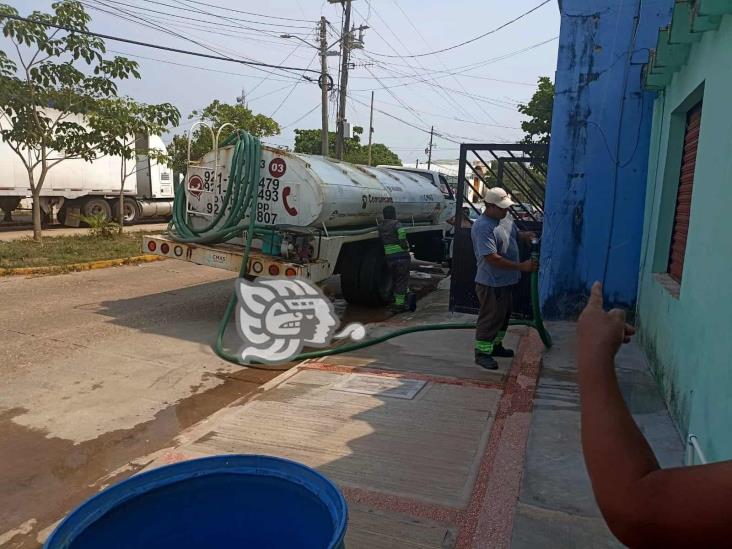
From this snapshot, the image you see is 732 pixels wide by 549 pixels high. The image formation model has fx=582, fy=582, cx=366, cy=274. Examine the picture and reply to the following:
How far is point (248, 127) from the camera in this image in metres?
23.0

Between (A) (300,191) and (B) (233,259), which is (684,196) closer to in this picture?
(A) (300,191)

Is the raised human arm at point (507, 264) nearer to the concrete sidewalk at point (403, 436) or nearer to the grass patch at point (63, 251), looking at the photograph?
the concrete sidewalk at point (403, 436)

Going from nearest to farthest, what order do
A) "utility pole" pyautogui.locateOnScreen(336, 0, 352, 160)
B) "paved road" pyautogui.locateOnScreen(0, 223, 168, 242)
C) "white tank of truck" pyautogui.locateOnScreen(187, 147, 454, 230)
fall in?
"white tank of truck" pyautogui.locateOnScreen(187, 147, 454, 230) < "paved road" pyautogui.locateOnScreen(0, 223, 168, 242) < "utility pole" pyautogui.locateOnScreen(336, 0, 352, 160)

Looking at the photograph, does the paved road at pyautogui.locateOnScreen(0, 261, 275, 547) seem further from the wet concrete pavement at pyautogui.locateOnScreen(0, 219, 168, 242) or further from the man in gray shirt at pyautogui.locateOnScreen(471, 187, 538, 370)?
the wet concrete pavement at pyautogui.locateOnScreen(0, 219, 168, 242)

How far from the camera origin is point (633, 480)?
967mm

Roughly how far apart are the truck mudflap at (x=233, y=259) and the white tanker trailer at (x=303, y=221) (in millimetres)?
11

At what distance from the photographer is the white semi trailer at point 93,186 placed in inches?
605

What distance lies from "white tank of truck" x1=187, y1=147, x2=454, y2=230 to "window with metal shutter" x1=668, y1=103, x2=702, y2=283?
3.68m

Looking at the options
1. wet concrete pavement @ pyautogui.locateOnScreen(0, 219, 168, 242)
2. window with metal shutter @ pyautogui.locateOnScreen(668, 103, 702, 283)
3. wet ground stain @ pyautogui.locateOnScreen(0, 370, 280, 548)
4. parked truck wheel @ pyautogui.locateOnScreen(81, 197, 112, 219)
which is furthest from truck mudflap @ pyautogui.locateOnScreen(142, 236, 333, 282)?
parked truck wheel @ pyautogui.locateOnScreen(81, 197, 112, 219)

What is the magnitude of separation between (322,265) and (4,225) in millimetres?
14346

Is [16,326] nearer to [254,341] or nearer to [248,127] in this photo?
[254,341]

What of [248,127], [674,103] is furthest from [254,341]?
[248,127]

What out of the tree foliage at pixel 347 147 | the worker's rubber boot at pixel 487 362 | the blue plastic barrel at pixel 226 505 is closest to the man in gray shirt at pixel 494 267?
the worker's rubber boot at pixel 487 362

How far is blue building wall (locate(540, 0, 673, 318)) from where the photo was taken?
6262mm
